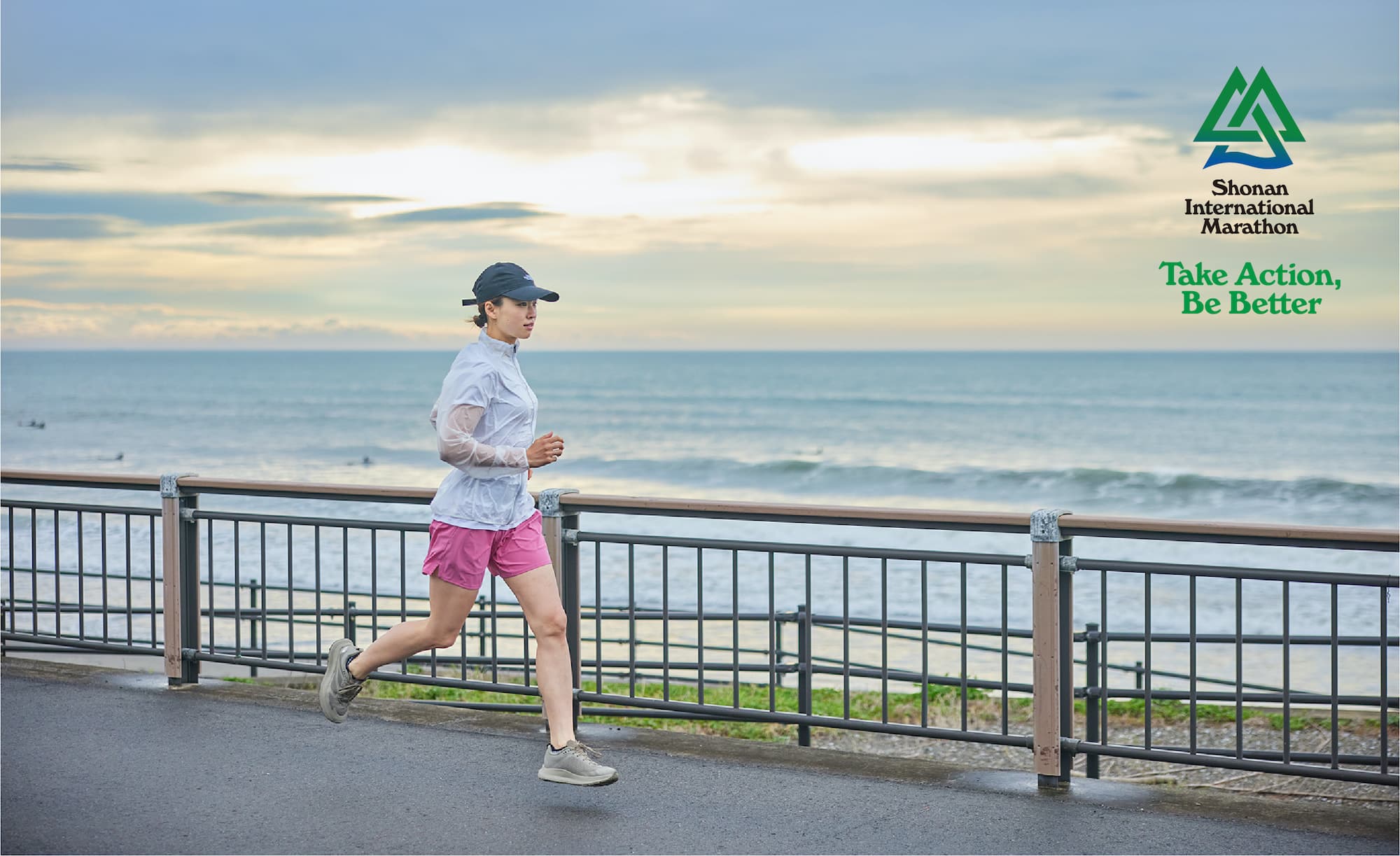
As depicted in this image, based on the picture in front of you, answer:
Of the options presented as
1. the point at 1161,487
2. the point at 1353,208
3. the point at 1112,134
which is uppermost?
the point at 1112,134

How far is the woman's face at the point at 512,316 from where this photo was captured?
16.8 feet

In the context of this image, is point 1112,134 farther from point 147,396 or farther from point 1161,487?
point 147,396

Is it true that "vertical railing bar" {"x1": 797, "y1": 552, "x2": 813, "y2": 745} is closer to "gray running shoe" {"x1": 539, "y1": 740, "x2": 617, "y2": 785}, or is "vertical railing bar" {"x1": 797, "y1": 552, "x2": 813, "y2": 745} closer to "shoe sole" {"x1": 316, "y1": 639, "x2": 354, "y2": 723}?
"gray running shoe" {"x1": 539, "y1": 740, "x2": 617, "y2": 785}

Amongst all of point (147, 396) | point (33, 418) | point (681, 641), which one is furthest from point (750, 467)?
point (147, 396)

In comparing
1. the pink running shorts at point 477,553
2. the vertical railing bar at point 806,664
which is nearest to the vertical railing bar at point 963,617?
the vertical railing bar at point 806,664

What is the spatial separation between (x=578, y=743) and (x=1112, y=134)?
50.2 m

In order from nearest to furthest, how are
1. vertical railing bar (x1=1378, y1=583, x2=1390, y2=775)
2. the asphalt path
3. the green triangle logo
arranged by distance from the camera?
the asphalt path → vertical railing bar (x1=1378, y1=583, x2=1390, y2=775) → the green triangle logo

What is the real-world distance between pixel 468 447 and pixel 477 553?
46 centimetres

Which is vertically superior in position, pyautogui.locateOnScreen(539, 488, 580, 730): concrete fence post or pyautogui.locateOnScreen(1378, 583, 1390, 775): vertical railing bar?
pyautogui.locateOnScreen(539, 488, 580, 730): concrete fence post

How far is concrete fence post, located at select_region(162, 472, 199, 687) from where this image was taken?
724cm

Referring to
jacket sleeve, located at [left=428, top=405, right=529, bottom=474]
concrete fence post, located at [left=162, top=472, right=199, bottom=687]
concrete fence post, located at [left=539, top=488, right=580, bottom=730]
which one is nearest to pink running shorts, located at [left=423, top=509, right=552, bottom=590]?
jacket sleeve, located at [left=428, top=405, right=529, bottom=474]

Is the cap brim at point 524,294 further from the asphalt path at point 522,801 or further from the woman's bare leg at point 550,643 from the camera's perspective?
the asphalt path at point 522,801

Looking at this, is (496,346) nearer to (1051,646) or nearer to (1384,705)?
(1051,646)

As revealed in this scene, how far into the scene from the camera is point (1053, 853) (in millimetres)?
4531
